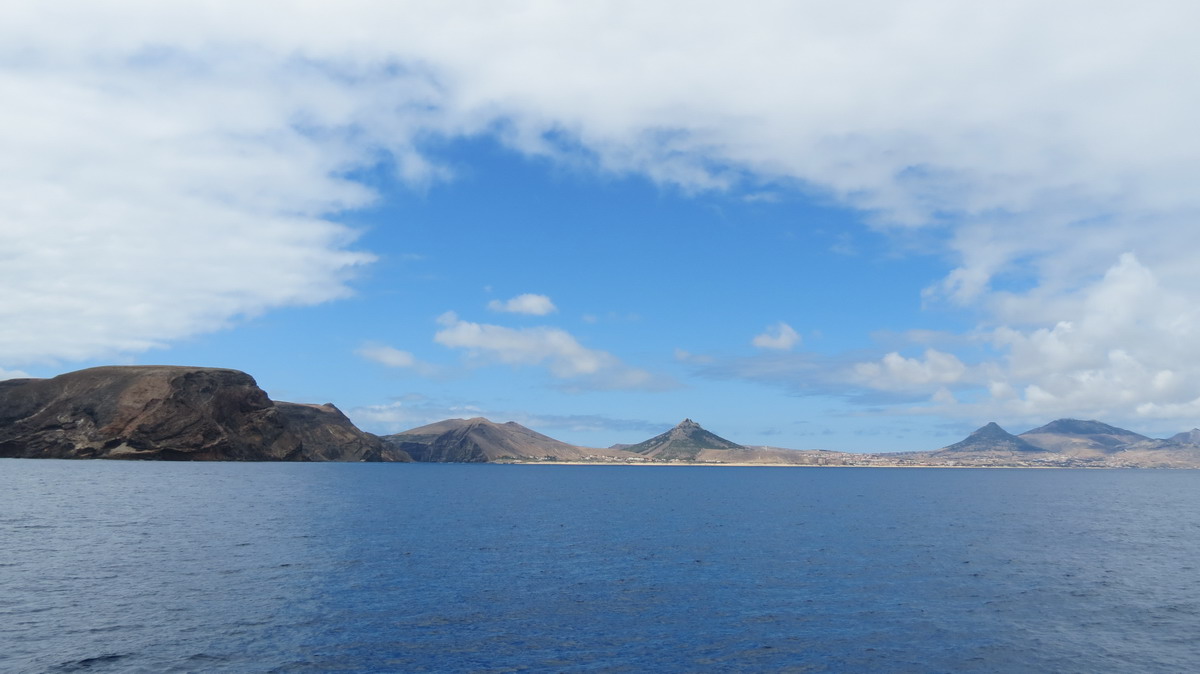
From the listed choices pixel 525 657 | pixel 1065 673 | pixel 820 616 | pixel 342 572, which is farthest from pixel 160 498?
pixel 1065 673

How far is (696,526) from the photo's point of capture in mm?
118062

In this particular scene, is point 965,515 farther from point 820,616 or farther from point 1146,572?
point 820,616

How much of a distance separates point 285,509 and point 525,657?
98833mm

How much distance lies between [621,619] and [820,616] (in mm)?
16163

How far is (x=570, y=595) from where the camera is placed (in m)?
60.9

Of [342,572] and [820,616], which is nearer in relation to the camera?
[820,616]

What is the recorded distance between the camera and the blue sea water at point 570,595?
145 feet

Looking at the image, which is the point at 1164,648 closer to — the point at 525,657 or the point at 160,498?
the point at 525,657

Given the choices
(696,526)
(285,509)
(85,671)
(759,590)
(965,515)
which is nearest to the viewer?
(85,671)

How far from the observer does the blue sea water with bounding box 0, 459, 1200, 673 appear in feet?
145

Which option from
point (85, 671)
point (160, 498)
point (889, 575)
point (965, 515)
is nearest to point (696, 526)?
point (889, 575)

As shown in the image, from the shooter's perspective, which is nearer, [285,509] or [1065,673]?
[1065,673]

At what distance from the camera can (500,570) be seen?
2830 inches

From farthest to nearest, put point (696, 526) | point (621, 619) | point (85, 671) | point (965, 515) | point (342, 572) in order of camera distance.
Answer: point (965, 515), point (696, 526), point (342, 572), point (621, 619), point (85, 671)
